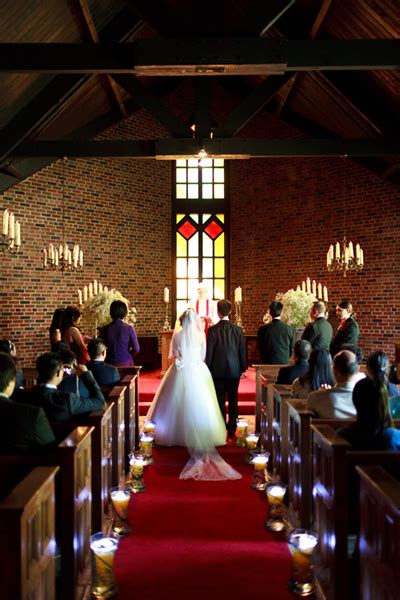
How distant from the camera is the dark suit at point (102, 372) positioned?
Result: 16.9 feet

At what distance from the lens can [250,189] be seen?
13.0 metres

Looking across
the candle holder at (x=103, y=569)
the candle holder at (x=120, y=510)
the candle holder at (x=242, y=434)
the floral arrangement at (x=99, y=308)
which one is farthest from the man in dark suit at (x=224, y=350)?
the candle holder at (x=103, y=569)

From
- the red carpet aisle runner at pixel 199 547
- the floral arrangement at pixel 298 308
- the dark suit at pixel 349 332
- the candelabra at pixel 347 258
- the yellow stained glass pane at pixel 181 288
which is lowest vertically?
the red carpet aisle runner at pixel 199 547

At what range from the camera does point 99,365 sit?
5156 millimetres

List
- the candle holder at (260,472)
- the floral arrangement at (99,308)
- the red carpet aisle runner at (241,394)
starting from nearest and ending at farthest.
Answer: the candle holder at (260,472) < the red carpet aisle runner at (241,394) < the floral arrangement at (99,308)

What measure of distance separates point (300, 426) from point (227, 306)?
278 cm

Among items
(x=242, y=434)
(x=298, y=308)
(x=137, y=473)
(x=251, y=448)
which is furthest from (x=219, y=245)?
(x=137, y=473)

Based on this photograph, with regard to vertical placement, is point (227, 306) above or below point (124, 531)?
above

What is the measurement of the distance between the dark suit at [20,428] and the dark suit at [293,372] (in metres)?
2.83

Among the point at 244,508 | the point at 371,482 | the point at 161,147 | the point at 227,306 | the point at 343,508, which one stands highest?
the point at 161,147

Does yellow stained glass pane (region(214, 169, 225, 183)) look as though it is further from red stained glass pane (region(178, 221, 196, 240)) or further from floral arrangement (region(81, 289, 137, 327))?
floral arrangement (region(81, 289, 137, 327))

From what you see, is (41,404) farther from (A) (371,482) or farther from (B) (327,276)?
(B) (327,276)

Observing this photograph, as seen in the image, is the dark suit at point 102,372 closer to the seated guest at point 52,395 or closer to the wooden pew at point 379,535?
the seated guest at point 52,395

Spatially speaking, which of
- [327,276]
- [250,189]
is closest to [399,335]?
[327,276]
